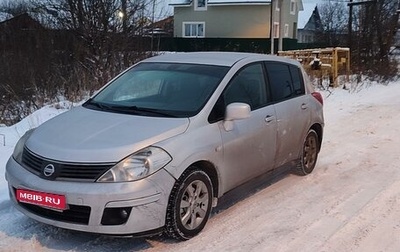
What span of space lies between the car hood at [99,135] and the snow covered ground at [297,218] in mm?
798

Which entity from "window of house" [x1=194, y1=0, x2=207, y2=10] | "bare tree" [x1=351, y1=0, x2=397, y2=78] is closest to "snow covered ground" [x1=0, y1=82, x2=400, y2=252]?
"bare tree" [x1=351, y1=0, x2=397, y2=78]

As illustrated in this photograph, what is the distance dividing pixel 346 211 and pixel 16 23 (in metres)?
15.0

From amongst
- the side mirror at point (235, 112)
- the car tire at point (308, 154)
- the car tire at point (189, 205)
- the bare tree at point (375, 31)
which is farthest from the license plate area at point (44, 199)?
the bare tree at point (375, 31)

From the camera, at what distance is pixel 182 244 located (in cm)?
415

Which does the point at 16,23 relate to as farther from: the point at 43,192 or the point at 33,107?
the point at 43,192

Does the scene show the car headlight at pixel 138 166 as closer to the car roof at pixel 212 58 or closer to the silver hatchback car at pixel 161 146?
the silver hatchback car at pixel 161 146

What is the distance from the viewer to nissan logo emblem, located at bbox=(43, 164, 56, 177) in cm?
383

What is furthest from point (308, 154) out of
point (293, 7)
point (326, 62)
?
point (293, 7)

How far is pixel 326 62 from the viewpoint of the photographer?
56.0ft

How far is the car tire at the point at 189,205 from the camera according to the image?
13.2 feet

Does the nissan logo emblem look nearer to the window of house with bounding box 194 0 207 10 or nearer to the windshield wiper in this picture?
the windshield wiper

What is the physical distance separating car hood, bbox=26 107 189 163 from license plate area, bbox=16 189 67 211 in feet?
0.96

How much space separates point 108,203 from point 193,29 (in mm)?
41413

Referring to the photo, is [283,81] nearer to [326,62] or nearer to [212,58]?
[212,58]
